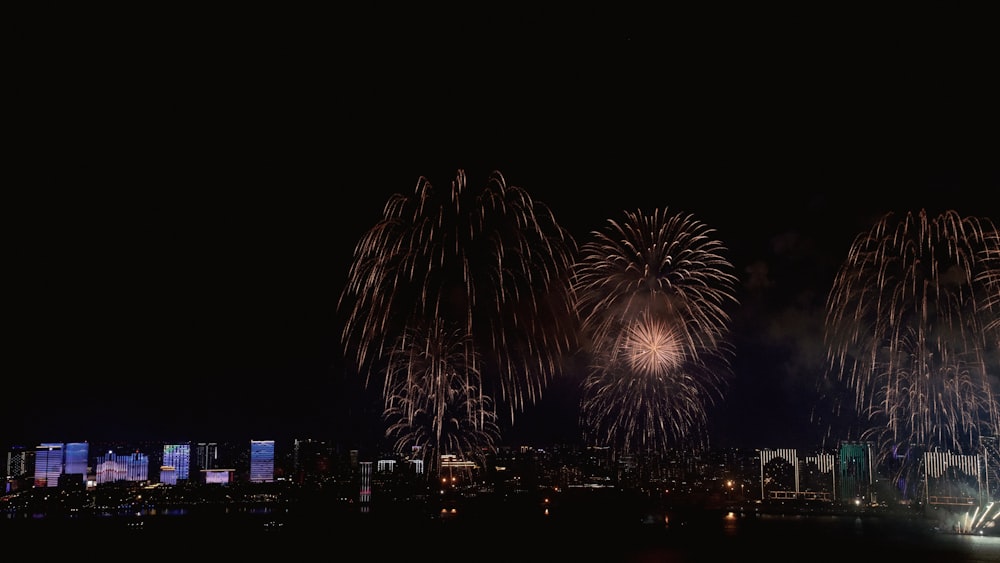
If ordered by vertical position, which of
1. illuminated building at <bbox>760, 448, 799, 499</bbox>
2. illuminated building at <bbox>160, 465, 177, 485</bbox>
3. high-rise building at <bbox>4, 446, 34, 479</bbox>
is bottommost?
illuminated building at <bbox>160, 465, 177, 485</bbox>

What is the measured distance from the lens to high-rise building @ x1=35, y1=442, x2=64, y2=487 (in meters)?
179

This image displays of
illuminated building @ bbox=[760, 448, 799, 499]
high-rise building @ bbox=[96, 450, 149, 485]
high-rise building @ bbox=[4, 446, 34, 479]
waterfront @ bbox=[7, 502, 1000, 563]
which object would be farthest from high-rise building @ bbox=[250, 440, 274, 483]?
illuminated building @ bbox=[760, 448, 799, 499]

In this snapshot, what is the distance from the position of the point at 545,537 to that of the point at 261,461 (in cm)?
13016

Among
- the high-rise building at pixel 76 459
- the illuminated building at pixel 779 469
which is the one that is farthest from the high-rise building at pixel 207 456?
the illuminated building at pixel 779 469

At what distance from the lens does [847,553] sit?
4947 cm

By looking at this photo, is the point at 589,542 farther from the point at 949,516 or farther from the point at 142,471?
the point at 142,471

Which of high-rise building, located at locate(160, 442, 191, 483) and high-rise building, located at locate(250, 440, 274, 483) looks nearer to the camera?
high-rise building, located at locate(250, 440, 274, 483)

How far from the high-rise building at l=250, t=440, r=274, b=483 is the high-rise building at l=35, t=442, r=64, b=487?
44852 millimetres

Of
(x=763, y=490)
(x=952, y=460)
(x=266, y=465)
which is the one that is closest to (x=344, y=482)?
(x=266, y=465)

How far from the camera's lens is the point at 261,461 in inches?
6885

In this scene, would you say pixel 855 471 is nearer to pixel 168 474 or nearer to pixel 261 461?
pixel 261 461

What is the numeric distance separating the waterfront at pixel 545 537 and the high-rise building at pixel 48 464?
96735mm

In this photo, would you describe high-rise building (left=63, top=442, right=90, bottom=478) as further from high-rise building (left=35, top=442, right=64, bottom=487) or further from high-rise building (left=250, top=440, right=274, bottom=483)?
high-rise building (left=250, top=440, right=274, bottom=483)

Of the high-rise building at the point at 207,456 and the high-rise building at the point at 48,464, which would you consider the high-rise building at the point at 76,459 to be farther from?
the high-rise building at the point at 207,456
